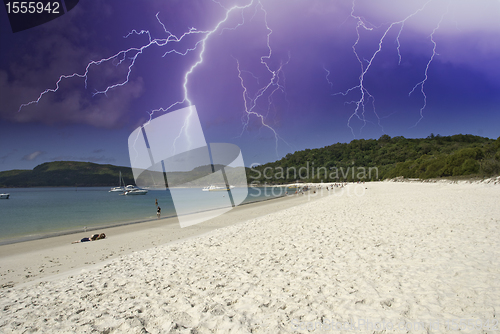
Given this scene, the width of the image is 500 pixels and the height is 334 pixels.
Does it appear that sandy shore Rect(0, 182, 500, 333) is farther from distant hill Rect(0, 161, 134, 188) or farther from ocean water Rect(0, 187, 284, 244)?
distant hill Rect(0, 161, 134, 188)

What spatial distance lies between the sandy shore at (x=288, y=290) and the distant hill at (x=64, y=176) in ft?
502

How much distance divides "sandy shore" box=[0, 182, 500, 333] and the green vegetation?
4287 centimetres

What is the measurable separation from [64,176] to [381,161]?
173m

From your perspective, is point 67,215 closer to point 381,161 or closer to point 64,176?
point 381,161

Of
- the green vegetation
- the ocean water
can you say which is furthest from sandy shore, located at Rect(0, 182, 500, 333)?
the green vegetation

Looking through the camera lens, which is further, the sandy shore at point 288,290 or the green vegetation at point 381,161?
the green vegetation at point 381,161

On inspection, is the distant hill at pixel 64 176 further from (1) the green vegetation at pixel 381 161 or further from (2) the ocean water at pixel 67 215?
(2) the ocean water at pixel 67 215

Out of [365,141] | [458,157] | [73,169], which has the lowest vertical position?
[458,157]

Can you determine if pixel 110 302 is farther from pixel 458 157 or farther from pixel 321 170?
pixel 321 170

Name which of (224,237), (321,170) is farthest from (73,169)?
(224,237)

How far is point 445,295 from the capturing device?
10.6 ft

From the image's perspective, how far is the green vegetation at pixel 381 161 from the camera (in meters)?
43.0

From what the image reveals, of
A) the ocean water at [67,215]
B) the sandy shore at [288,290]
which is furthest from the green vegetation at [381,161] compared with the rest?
the sandy shore at [288,290]

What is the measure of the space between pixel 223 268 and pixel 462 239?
5839 mm
